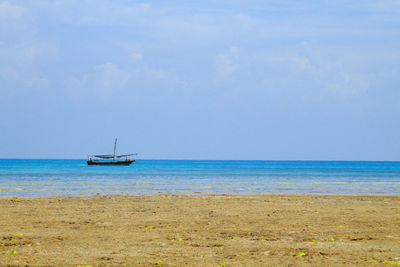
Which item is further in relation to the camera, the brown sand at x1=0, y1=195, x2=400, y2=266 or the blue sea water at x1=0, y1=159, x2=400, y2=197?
the blue sea water at x1=0, y1=159, x2=400, y2=197

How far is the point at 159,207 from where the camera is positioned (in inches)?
867

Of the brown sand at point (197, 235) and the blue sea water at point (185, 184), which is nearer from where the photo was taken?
the brown sand at point (197, 235)

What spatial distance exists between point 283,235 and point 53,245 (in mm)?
6313

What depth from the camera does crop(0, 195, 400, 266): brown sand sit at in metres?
10.9

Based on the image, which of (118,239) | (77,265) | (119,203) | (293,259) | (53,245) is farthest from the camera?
(119,203)

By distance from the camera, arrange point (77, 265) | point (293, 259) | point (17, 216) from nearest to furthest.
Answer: point (77, 265)
point (293, 259)
point (17, 216)

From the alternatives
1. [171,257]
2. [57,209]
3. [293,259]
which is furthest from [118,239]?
[57,209]

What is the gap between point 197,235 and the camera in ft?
46.3

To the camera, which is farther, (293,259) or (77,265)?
(293,259)

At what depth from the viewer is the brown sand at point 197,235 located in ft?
35.9

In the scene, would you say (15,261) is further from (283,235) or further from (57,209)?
(57,209)

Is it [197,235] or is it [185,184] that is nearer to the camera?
[197,235]

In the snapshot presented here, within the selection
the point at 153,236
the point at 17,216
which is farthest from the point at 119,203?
the point at 153,236

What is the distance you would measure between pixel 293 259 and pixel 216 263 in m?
1.77
